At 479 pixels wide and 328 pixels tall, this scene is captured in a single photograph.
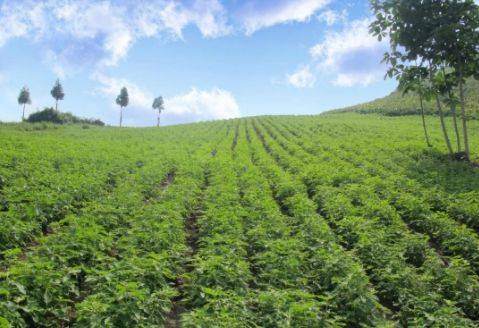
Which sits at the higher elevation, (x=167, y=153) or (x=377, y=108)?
(x=377, y=108)

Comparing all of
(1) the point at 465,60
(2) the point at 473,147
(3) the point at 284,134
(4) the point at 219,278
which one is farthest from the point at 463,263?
(3) the point at 284,134

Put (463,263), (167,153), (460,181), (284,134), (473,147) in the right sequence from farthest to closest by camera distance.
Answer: (284,134) < (167,153) < (473,147) < (460,181) < (463,263)

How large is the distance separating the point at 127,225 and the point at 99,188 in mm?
4340

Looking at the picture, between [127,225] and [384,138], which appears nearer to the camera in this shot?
[127,225]

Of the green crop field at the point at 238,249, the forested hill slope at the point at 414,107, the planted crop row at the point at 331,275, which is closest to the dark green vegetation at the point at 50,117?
the forested hill slope at the point at 414,107

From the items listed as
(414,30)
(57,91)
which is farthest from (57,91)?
(414,30)

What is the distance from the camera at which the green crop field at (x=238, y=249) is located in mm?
6680

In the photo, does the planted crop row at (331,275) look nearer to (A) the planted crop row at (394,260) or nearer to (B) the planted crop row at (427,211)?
(A) the planted crop row at (394,260)

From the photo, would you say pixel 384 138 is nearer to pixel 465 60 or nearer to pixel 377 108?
pixel 465 60

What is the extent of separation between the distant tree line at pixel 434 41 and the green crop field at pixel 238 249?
5565 millimetres

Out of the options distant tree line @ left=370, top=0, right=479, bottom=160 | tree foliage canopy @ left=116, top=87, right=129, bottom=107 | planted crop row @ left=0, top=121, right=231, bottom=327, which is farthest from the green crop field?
A: tree foliage canopy @ left=116, top=87, right=129, bottom=107

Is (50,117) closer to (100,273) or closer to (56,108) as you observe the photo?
(56,108)

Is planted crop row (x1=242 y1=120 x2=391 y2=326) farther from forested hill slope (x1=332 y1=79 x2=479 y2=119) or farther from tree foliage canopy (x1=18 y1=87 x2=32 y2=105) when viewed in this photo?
tree foliage canopy (x1=18 y1=87 x2=32 y2=105)

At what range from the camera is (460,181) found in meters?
16.7
